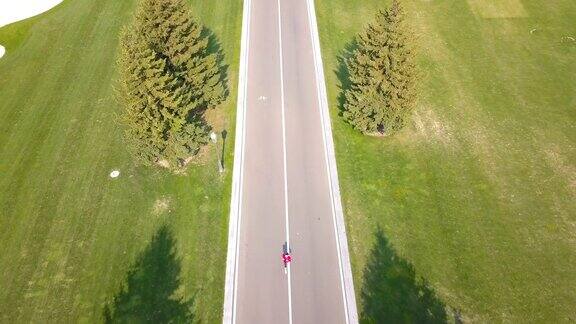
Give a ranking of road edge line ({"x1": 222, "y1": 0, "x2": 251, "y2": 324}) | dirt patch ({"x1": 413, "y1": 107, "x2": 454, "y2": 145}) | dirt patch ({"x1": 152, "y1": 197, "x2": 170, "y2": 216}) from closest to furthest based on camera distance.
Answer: road edge line ({"x1": 222, "y1": 0, "x2": 251, "y2": 324}) → dirt patch ({"x1": 152, "y1": 197, "x2": 170, "y2": 216}) → dirt patch ({"x1": 413, "y1": 107, "x2": 454, "y2": 145})

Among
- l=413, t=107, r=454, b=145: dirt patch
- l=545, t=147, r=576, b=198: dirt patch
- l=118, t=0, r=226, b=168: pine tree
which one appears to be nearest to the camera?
l=118, t=0, r=226, b=168: pine tree

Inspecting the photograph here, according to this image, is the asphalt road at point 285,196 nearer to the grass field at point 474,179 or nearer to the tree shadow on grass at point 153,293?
the grass field at point 474,179

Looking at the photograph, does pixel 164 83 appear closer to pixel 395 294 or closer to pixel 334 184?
pixel 334 184

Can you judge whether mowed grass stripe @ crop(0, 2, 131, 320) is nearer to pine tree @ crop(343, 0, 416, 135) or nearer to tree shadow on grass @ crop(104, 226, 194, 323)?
tree shadow on grass @ crop(104, 226, 194, 323)

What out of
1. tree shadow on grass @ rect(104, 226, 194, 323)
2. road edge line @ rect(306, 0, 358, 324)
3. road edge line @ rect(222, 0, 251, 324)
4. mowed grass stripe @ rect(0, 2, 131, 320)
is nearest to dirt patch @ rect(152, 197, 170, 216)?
tree shadow on grass @ rect(104, 226, 194, 323)

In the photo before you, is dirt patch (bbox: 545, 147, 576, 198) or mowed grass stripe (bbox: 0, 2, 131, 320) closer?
mowed grass stripe (bbox: 0, 2, 131, 320)

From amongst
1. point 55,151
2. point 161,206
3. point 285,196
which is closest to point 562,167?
point 285,196

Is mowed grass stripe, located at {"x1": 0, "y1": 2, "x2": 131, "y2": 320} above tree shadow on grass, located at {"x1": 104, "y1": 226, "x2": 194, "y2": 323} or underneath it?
above
